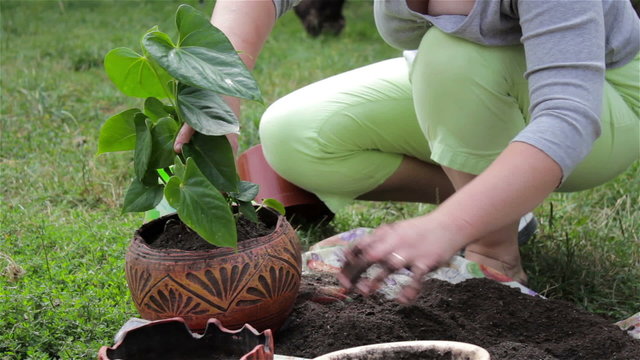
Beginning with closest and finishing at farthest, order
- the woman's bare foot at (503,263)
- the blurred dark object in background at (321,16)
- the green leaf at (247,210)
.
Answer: the green leaf at (247,210), the woman's bare foot at (503,263), the blurred dark object in background at (321,16)

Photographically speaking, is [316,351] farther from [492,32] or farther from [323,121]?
[323,121]

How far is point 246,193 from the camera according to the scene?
4.75 feet

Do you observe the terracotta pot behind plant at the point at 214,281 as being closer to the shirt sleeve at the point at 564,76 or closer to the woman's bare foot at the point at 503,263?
the shirt sleeve at the point at 564,76

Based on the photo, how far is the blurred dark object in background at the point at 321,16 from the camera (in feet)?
20.4

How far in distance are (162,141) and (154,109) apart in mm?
68

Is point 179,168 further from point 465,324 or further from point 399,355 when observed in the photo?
point 465,324

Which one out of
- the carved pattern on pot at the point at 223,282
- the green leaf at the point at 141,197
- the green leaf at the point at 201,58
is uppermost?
the green leaf at the point at 201,58

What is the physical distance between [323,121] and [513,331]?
2.93 ft

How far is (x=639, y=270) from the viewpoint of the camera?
2.05 m

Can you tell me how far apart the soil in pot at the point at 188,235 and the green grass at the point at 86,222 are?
24 cm

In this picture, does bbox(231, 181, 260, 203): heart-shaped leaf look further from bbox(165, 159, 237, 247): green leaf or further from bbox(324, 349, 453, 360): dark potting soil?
bbox(324, 349, 453, 360): dark potting soil

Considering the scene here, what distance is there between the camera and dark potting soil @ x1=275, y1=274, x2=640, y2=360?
148 centimetres

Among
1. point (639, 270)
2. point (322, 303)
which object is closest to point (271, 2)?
point (322, 303)

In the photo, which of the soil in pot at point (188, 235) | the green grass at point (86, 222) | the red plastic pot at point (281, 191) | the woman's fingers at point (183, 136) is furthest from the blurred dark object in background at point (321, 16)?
the woman's fingers at point (183, 136)
